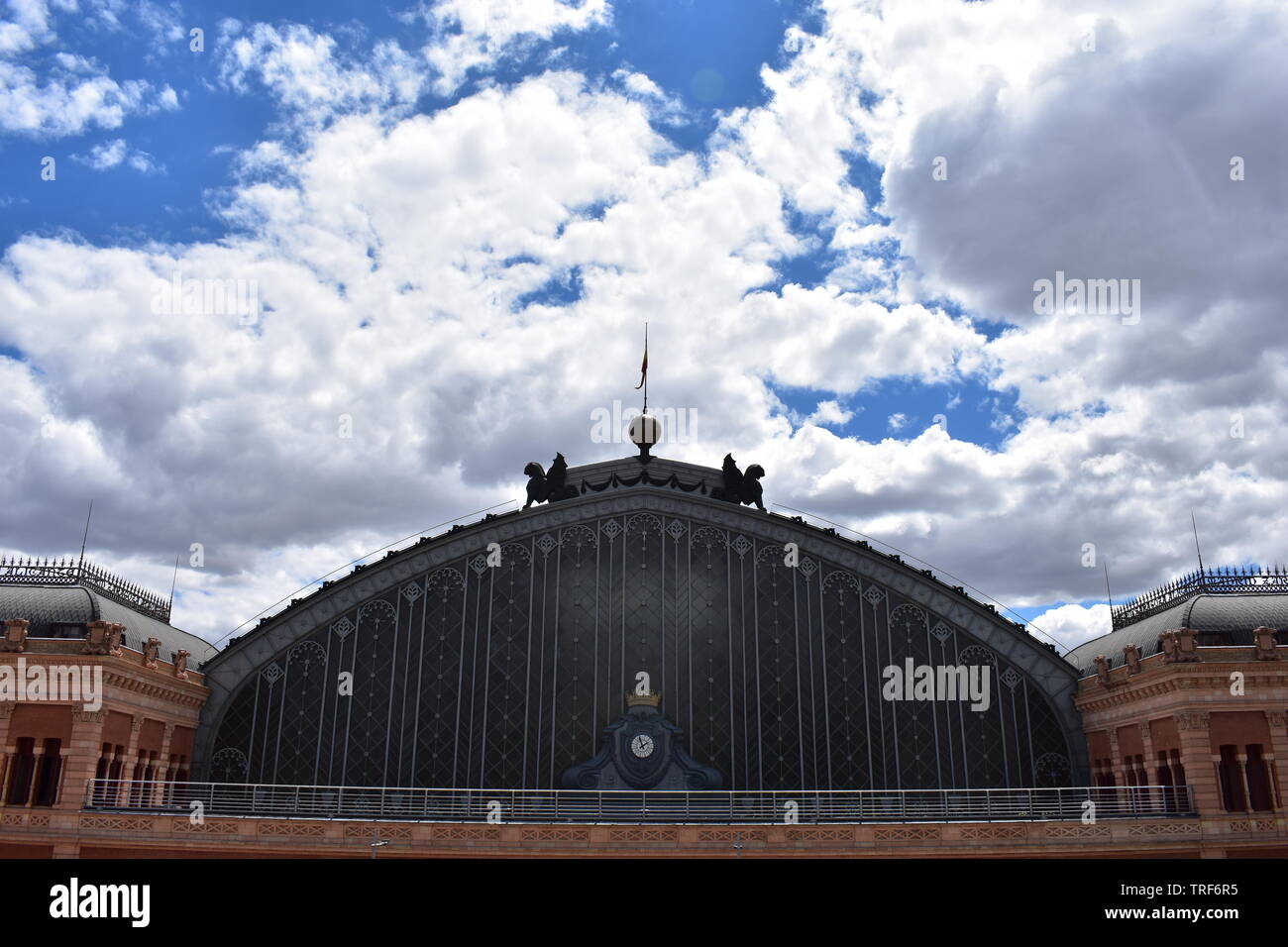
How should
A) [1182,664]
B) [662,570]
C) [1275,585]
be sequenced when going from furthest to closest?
[662,570] < [1275,585] < [1182,664]

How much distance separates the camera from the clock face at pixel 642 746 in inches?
1764

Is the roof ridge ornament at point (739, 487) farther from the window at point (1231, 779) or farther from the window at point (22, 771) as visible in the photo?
the window at point (22, 771)

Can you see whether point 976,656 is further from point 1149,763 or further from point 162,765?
point 162,765

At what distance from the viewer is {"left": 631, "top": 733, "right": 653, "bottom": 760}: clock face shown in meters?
44.8

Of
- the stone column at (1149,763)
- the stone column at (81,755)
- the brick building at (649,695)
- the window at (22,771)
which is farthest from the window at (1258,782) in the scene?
the window at (22,771)

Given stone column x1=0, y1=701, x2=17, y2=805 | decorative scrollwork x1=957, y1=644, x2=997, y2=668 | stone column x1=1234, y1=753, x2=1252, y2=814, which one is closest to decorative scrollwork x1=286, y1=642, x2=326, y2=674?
stone column x1=0, y1=701, x2=17, y2=805

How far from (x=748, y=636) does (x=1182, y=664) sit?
2063cm

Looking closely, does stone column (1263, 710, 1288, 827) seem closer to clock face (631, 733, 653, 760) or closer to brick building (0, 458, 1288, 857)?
brick building (0, 458, 1288, 857)
